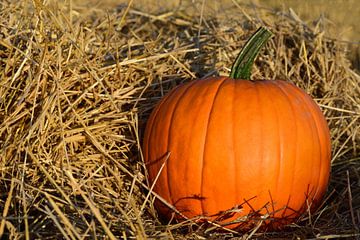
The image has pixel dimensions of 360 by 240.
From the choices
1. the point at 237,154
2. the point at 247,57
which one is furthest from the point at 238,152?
the point at 247,57

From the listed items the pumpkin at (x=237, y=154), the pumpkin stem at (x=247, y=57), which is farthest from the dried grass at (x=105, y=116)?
the pumpkin stem at (x=247, y=57)

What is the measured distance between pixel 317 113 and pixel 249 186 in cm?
46

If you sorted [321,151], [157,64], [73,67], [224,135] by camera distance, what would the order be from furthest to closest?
1. [157,64]
2. [73,67]
3. [321,151]
4. [224,135]

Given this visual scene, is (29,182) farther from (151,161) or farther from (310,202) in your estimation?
(310,202)

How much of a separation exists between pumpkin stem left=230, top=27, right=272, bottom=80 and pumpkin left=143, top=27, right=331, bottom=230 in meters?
0.13

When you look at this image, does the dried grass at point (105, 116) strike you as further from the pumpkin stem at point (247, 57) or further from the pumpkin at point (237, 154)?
the pumpkin stem at point (247, 57)

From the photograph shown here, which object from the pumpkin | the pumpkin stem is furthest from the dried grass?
the pumpkin stem

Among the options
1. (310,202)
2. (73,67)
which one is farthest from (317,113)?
(73,67)

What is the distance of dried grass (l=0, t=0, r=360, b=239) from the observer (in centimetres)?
220

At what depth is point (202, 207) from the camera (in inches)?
94.1

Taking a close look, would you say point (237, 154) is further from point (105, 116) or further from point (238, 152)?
point (105, 116)

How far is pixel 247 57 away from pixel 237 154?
50 centimetres

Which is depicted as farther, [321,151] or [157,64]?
[157,64]

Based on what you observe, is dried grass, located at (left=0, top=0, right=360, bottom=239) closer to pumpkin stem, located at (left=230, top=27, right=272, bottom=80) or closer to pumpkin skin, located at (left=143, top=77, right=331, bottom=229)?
pumpkin skin, located at (left=143, top=77, right=331, bottom=229)
